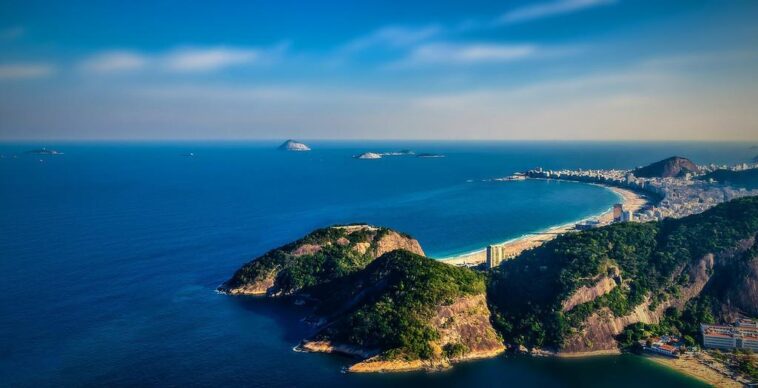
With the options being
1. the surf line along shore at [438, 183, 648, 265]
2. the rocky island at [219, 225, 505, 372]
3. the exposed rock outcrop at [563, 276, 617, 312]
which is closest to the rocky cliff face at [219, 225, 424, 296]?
the rocky island at [219, 225, 505, 372]

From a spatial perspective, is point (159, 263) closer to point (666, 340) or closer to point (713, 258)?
point (666, 340)

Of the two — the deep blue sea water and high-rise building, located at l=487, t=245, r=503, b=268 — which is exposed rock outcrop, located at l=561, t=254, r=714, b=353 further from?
high-rise building, located at l=487, t=245, r=503, b=268

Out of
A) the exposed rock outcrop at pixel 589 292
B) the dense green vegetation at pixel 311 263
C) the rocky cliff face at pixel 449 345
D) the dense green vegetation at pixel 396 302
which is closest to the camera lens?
the rocky cliff face at pixel 449 345

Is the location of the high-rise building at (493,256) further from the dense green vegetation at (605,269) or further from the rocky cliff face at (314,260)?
the rocky cliff face at (314,260)

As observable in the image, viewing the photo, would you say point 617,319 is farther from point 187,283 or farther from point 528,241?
point 187,283

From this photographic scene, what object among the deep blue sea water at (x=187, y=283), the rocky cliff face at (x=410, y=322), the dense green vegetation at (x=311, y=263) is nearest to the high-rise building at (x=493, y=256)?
the deep blue sea water at (x=187, y=283)

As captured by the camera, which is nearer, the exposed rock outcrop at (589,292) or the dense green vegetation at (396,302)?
the dense green vegetation at (396,302)

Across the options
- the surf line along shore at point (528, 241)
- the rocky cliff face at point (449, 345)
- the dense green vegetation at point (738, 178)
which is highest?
the dense green vegetation at point (738, 178)
